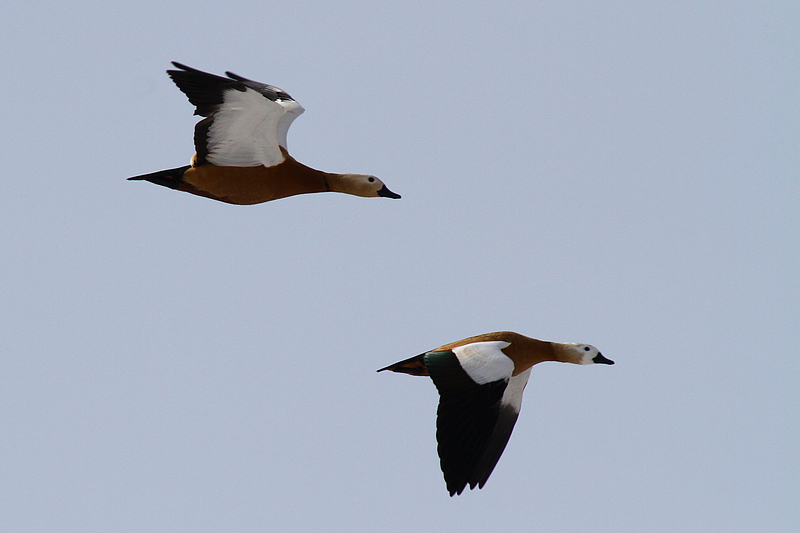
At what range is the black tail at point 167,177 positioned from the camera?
1543cm

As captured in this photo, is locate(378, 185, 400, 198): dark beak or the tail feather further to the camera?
locate(378, 185, 400, 198): dark beak

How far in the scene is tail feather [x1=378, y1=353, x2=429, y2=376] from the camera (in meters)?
15.0

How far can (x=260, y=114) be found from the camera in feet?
49.6

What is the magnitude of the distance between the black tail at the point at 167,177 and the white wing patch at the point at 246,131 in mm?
383

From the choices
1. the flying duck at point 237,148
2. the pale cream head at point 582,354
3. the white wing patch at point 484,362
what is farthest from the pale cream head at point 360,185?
the pale cream head at point 582,354

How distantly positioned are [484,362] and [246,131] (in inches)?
152

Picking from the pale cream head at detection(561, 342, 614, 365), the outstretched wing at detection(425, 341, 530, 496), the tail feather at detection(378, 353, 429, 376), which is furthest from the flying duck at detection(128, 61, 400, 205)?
the pale cream head at detection(561, 342, 614, 365)

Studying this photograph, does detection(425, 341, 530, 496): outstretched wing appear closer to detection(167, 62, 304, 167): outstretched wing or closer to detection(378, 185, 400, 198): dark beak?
detection(378, 185, 400, 198): dark beak

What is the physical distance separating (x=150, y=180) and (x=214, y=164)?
0.79 metres

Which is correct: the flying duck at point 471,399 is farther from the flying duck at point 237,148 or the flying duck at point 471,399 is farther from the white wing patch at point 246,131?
the white wing patch at point 246,131

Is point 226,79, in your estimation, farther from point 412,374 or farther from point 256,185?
point 412,374

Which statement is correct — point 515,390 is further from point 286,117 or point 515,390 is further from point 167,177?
point 167,177

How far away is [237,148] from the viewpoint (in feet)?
50.2

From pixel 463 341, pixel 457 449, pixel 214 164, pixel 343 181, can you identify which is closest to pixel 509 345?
pixel 463 341
